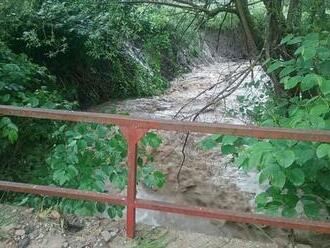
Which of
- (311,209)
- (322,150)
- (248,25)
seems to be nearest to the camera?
(322,150)

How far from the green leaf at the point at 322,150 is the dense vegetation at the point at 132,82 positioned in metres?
0.02

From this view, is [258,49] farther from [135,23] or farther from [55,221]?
[55,221]

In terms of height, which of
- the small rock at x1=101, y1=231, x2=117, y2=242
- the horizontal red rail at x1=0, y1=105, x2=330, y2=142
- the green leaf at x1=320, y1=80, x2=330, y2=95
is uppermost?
the green leaf at x1=320, y1=80, x2=330, y2=95

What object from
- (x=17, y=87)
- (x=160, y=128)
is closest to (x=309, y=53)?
(x=160, y=128)

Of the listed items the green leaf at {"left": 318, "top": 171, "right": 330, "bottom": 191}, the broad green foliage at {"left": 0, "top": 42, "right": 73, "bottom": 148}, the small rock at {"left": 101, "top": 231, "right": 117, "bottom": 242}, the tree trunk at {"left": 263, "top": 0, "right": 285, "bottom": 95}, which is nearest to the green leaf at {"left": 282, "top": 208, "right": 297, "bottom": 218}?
the green leaf at {"left": 318, "top": 171, "right": 330, "bottom": 191}

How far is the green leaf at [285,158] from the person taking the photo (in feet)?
7.90

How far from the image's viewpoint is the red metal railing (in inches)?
100

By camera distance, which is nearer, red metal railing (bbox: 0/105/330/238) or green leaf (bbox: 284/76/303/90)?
red metal railing (bbox: 0/105/330/238)

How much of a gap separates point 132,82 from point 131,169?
7.86 m

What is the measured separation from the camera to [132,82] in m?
10.6

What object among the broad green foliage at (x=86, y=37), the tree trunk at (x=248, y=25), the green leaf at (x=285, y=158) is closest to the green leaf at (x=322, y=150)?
the green leaf at (x=285, y=158)

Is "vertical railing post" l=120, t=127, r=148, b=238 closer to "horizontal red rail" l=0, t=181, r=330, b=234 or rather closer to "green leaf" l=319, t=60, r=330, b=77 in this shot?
"horizontal red rail" l=0, t=181, r=330, b=234

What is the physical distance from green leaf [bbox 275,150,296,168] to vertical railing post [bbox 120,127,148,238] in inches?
31.1

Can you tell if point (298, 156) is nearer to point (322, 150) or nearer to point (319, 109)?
point (322, 150)
